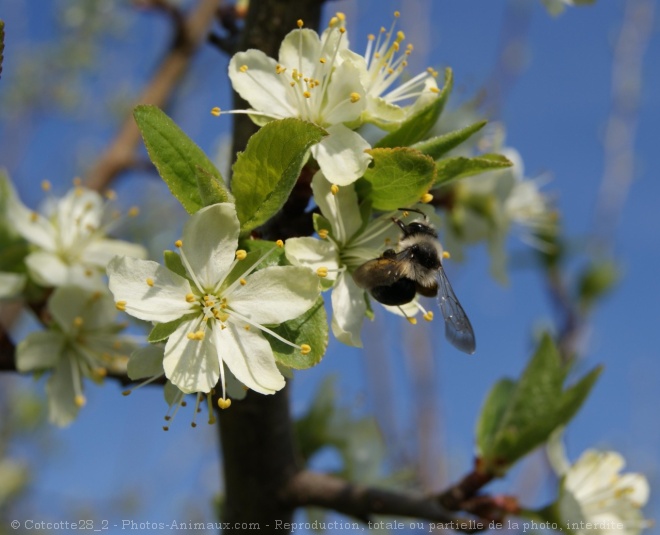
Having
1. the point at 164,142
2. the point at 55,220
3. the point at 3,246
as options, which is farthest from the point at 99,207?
the point at 164,142

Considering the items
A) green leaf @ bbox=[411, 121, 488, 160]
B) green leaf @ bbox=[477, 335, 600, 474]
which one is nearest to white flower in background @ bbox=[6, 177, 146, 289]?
green leaf @ bbox=[411, 121, 488, 160]

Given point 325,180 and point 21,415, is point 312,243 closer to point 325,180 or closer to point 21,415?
point 325,180

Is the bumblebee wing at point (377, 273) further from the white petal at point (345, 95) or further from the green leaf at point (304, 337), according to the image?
the white petal at point (345, 95)

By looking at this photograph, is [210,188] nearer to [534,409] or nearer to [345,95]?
[345,95]

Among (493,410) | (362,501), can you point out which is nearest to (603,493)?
(493,410)

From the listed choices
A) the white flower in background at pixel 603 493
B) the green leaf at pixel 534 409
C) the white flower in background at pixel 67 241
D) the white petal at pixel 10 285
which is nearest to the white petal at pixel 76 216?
the white flower in background at pixel 67 241
